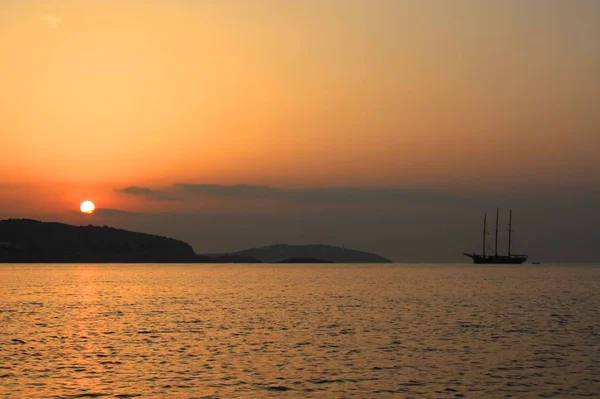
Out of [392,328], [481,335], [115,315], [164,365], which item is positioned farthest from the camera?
[115,315]

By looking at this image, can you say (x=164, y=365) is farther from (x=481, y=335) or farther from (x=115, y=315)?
(x=115, y=315)

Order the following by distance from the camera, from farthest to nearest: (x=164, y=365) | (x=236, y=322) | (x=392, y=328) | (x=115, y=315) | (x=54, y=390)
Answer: (x=115, y=315)
(x=236, y=322)
(x=392, y=328)
(x=164, y=365)
(x=54, y=390)

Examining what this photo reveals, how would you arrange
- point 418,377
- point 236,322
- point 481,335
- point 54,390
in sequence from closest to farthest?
1. point 54,390
2. point 418,377
3. point 481,335
4. point 236,322

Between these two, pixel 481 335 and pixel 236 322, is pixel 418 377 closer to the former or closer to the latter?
pixel 481 335

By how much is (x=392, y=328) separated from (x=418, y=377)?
92.1ft

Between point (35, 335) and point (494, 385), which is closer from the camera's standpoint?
point (494, 385)

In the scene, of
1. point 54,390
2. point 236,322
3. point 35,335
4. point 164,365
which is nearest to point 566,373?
point 164,365

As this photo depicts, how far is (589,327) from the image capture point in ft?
247

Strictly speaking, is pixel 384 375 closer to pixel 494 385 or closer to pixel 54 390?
pixel 494 385

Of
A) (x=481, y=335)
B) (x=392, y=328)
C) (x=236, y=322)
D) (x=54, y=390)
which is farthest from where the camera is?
(x=236, y=322)

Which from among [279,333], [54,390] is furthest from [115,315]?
[54,390]

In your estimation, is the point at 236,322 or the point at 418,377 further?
the point at 236,322

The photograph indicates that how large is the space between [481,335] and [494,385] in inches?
997

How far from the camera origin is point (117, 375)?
4619cm
